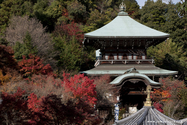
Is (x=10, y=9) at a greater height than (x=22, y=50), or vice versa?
(x=10, y=9)

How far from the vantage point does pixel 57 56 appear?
106 feet

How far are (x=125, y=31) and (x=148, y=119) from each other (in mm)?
16502

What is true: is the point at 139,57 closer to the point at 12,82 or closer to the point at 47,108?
the point at 12,82

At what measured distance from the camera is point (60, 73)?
94.0ft

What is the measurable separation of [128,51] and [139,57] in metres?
1.24

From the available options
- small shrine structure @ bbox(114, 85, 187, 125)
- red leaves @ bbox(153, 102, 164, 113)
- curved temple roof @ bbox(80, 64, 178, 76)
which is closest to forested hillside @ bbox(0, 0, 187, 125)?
red leaves @ bbox(153, 102, 164, 113)

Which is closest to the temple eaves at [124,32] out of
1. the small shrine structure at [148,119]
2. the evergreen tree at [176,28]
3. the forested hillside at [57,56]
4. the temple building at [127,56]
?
the temple building at [127,56]

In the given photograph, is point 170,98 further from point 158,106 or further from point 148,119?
point 148,119

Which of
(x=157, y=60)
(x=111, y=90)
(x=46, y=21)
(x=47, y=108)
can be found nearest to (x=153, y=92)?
(x=111, y=90)

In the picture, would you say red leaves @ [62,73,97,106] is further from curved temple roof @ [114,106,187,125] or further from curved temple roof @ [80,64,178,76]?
curved temple roof @ [114,106,187,125]

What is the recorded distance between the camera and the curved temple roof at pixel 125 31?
73.3 feet

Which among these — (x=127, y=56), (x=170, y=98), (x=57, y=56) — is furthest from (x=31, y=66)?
(x=170, y=98)

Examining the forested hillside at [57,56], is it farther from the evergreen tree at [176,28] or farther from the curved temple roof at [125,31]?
the curved temple roof at [125,31]

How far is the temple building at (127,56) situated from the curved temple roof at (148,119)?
1275cm
